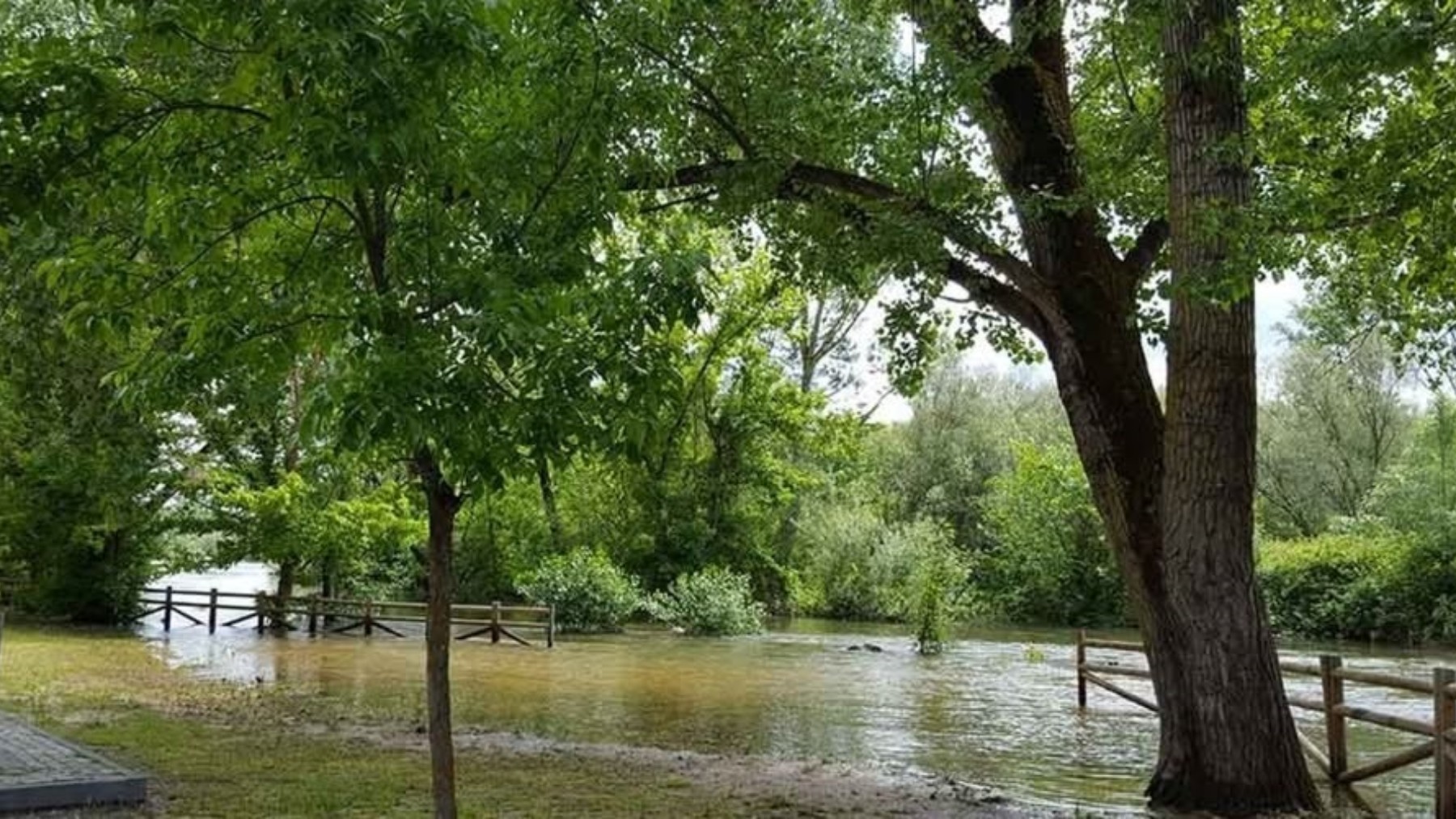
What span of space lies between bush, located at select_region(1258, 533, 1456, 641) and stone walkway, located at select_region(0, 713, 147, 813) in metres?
32.1

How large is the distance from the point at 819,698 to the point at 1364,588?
69.9 ft

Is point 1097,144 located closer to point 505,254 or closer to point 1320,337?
point 1320,337

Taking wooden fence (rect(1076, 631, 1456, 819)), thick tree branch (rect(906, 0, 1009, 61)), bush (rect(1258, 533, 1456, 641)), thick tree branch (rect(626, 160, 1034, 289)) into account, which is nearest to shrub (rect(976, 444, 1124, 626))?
bush (rect(1258, 533, 1456, 641))

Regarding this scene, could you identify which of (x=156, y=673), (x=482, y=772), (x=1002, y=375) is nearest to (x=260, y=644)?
(x=156, y=673)

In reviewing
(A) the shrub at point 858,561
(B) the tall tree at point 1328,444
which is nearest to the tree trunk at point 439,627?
(A) the shrub at point 858,561

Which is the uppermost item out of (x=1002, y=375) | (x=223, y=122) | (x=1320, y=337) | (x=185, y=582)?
(x=1002, y=375)

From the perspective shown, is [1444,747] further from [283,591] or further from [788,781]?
[283,591]

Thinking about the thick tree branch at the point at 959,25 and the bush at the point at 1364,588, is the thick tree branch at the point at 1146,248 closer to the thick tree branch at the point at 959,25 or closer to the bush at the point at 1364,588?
the thick tree branch at the point at 959,25

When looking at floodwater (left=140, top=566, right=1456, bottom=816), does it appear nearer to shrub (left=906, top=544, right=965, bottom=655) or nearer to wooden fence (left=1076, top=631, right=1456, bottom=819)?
wooden fence (left=1076, top=631, right=1456, bottom=819)

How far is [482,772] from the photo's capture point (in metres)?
9.92

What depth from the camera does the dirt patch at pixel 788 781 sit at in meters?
9.02

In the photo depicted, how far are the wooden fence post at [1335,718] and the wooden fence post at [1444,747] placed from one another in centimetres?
190

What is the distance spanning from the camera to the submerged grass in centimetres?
824

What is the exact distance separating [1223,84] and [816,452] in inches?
1279
